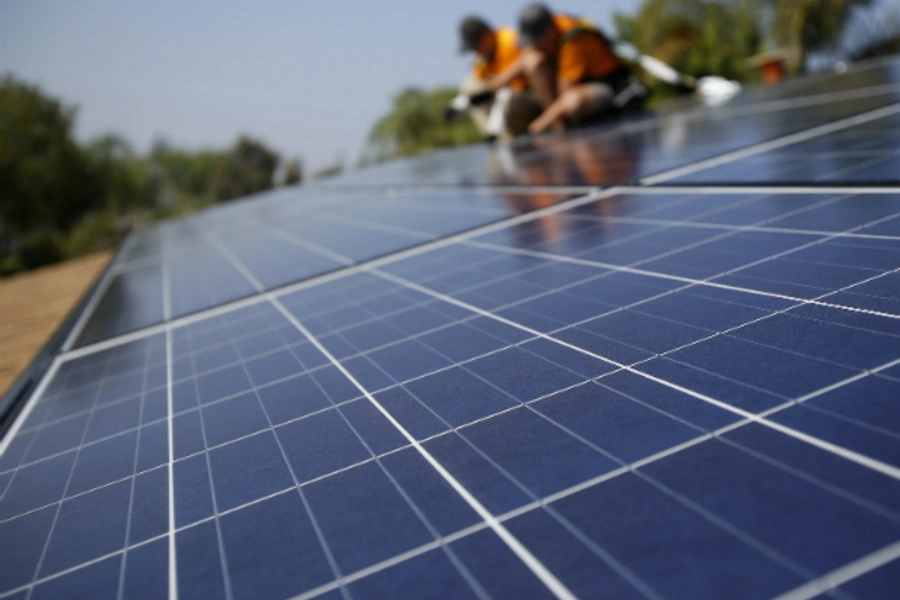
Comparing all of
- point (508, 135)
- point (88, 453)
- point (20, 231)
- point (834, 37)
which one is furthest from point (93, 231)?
point (88, 453)

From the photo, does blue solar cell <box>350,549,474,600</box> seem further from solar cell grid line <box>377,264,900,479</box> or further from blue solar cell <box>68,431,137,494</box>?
blue solar cell <box>68,431,137,494</box>

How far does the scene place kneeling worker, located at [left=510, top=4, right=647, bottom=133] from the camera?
45.9ft

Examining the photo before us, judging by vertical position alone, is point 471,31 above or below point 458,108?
above

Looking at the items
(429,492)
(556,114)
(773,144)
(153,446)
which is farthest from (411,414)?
(556,114)

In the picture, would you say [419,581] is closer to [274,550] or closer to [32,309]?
[274,550]

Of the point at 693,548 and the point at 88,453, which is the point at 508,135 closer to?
the point at 88,453

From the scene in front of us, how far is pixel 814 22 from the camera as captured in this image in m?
27.7

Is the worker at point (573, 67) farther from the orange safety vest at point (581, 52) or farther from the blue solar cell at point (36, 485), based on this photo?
the blue solar cell at point (36, 485)

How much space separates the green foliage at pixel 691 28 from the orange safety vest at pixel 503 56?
639 inches

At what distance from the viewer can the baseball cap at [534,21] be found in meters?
13.7

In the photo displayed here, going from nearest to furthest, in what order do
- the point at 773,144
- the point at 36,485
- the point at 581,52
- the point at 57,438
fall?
the point at 36,485, the point at 57,438, the point at 773,144, the point at 581,52

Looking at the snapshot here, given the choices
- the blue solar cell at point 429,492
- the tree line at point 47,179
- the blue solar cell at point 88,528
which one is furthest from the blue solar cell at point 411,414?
the tree line at point 47,179

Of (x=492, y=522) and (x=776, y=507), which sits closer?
(x=776, y=507)

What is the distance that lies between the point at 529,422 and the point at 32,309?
994 cm
